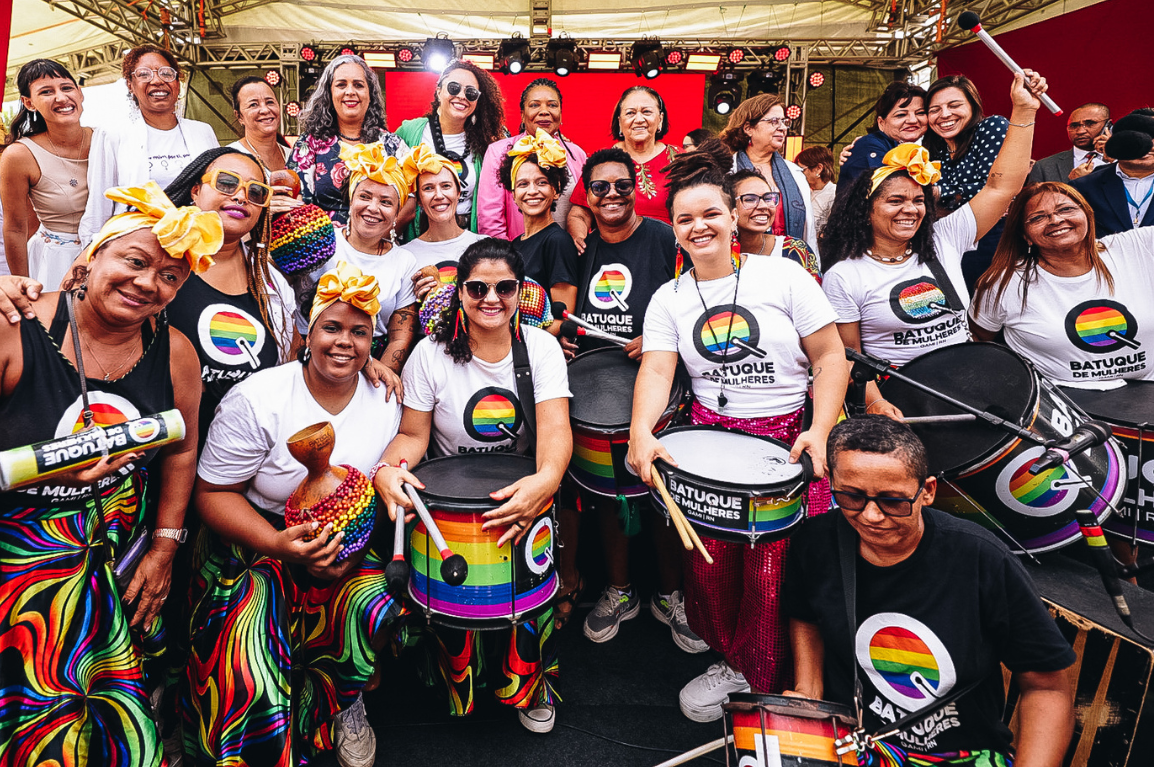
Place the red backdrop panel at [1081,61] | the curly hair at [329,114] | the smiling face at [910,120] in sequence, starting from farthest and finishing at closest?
the red backdrop panel at [1081,61] < the smiling face at [910,120] < the curly hair at [329,114]

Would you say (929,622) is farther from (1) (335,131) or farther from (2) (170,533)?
(1) (335,131)

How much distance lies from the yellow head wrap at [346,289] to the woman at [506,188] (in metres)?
1.70

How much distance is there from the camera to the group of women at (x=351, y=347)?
6.86ft

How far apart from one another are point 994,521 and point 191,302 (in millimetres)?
3358

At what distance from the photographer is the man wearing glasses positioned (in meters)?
1.76

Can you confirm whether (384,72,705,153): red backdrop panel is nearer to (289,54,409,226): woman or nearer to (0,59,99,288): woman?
(289,54,409,226): woman

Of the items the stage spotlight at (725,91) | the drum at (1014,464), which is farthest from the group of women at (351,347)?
the stage spotlight at (725,91)

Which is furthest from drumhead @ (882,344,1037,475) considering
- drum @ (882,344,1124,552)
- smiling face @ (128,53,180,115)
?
smiling face @ (128,53,180,115)

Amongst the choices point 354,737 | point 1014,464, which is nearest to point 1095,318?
point 1014,464

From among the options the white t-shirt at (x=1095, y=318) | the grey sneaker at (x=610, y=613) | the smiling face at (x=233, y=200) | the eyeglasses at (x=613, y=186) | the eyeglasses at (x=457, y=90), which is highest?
Result: the eyeglasses at (x=457, y=90)

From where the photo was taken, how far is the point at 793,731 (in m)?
1.68

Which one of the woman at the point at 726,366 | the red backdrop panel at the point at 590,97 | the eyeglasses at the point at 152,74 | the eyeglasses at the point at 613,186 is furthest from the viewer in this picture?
the red backdrop panel at the point at 590,97

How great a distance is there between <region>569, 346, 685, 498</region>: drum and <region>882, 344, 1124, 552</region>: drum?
3.72ft

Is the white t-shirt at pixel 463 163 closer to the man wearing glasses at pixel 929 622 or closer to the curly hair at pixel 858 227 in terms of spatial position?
the curly hair at pixel 858 227
